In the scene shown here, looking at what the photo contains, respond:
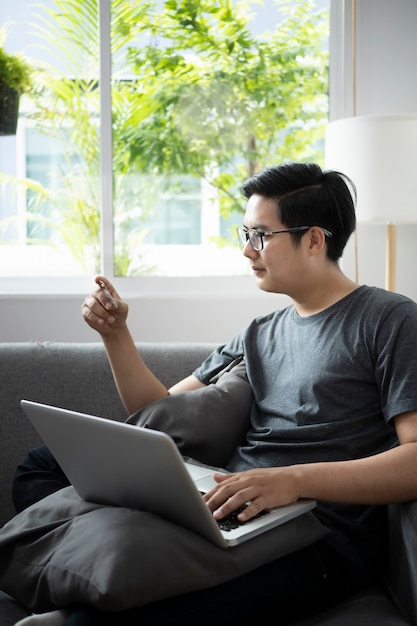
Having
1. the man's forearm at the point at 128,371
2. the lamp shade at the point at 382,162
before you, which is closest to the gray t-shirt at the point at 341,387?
the man's forearm at the point at 128,371

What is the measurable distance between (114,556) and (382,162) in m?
1.76

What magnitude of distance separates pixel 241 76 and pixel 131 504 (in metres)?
2.30

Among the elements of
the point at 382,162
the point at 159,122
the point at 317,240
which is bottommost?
the point at 317,240

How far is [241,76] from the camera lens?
3.34 meters

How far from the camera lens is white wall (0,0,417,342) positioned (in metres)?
3.20

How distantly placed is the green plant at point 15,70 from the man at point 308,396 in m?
1.84

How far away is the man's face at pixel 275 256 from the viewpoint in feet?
5.96

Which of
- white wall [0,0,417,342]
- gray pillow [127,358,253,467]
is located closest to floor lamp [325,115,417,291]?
white wall [0,0,417,342]

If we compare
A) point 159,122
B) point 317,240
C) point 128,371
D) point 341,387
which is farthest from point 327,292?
point 159,122

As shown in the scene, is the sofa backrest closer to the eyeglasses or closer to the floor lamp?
the eyeglasses

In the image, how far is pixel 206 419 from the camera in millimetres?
1817

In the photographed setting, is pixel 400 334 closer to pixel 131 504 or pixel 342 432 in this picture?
pixel 342 432

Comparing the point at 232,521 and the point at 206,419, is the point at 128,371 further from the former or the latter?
the point at 232,521

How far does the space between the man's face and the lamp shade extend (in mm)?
914
